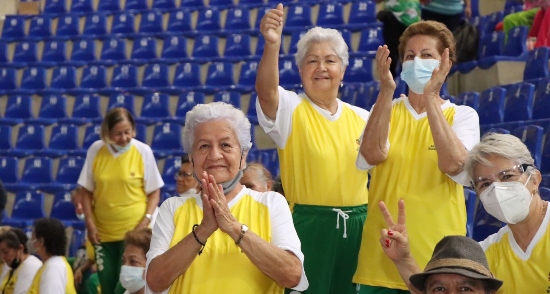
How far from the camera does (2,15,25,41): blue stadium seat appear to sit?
13062 millimetres

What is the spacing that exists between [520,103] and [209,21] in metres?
5.74

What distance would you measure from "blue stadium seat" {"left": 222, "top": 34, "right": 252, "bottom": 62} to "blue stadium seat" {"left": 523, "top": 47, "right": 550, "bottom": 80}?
404 cm

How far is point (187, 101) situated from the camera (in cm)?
1021

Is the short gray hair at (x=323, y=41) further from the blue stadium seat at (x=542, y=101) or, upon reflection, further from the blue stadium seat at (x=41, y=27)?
the blue stadium seat at (x=41, y=27)

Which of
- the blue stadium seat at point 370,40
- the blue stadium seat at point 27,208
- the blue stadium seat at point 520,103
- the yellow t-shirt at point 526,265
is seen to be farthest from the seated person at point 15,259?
the blue stadium seat at point 370,40

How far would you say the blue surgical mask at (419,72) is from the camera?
3723 mm

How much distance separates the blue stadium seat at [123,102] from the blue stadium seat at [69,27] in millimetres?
2346

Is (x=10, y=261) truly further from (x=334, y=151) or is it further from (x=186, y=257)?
(x=186, y=257)

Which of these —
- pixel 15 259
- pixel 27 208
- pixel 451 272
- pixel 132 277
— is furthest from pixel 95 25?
pixel 451 272

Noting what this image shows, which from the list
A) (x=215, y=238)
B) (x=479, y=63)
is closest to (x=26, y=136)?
(x=479, y=63)

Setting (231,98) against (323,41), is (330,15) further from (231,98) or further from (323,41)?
(323,41)

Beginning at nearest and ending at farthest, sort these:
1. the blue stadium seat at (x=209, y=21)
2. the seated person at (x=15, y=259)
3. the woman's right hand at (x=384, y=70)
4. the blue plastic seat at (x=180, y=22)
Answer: the woman's right hand at (x=384, y=70), the seated person at (x=15, y=259), the blue stadium seat at (x=209, y=21), the blue plastic seat at (x=180, y=22)

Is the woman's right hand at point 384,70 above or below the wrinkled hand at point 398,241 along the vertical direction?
above

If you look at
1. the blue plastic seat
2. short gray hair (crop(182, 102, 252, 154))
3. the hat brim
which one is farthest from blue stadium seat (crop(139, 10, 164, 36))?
the hat brim
